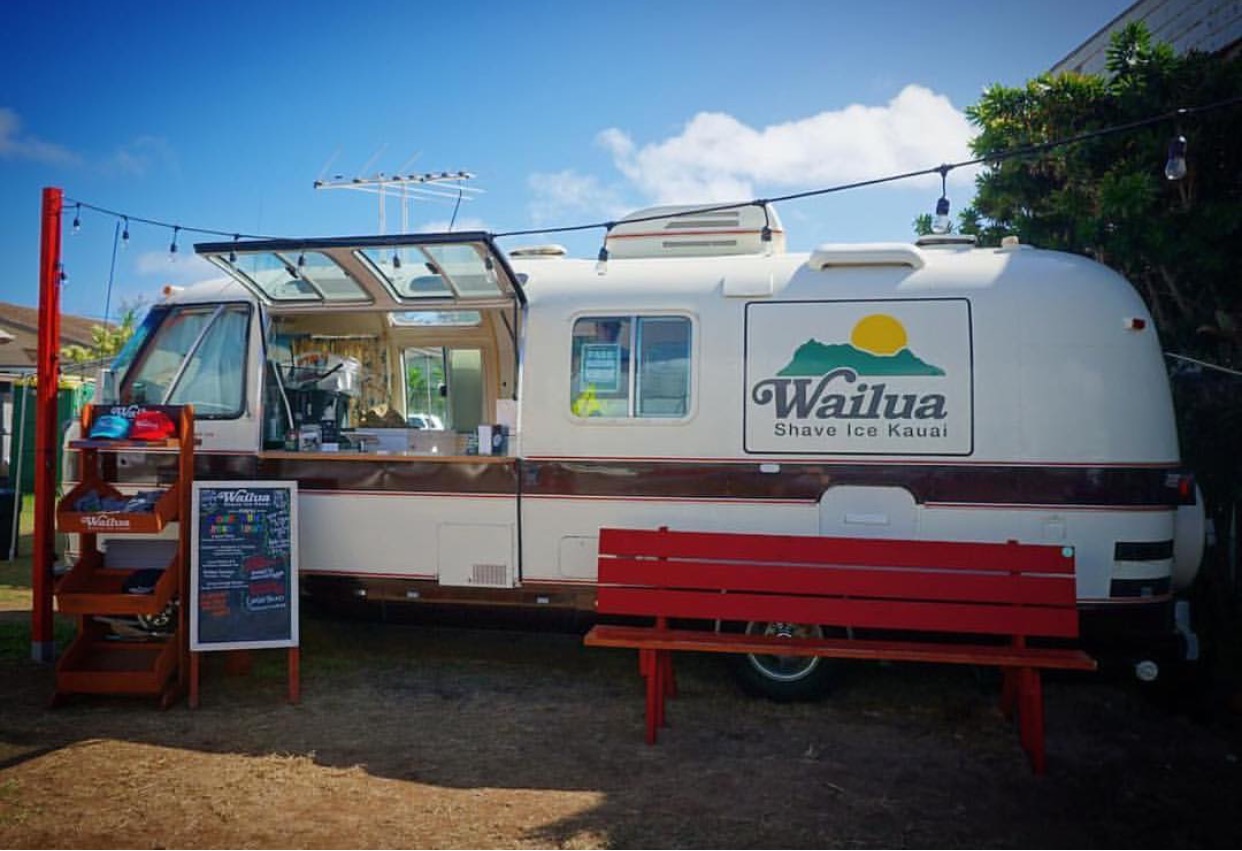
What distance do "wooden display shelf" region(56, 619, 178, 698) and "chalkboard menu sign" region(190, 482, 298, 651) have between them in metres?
0.33

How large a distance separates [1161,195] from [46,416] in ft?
28.4

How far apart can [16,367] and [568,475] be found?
913 inches

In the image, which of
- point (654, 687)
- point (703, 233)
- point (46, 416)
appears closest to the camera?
point (654, 687)

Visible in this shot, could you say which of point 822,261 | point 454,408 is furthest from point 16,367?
point 822,261

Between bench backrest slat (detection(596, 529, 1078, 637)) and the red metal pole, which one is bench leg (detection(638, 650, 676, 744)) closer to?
bench backrest slat (detection(596, 529, 1078, 637))

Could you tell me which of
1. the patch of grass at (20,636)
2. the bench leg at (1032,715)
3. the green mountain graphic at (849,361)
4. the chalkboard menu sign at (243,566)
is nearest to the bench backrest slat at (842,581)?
the bench leg at (1032,715)

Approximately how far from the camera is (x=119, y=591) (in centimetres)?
611

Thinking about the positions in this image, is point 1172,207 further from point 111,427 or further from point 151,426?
point 111,427

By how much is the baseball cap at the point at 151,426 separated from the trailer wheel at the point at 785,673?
12.9 feet

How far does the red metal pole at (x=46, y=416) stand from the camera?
6.32m

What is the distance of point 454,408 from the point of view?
27.2 ft

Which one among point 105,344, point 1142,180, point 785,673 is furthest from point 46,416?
point 105,344

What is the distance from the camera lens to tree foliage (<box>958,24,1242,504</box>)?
23.8 ft

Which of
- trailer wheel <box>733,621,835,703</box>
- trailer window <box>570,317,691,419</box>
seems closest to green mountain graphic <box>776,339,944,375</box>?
trailer window <box>570,317,691,419</box>
